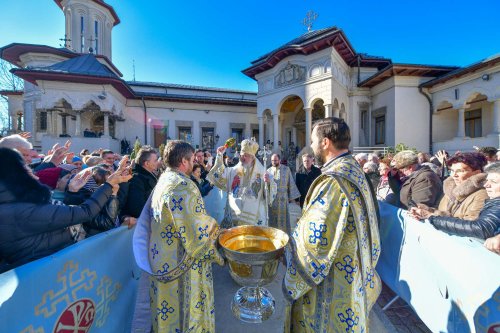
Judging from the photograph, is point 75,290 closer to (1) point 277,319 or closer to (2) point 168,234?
(2) point 168,234

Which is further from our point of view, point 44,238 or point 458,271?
point 458,271

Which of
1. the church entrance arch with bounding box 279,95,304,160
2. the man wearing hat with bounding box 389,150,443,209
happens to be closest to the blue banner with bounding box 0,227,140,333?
the man wearing hat with bounding box 389,150,443,209

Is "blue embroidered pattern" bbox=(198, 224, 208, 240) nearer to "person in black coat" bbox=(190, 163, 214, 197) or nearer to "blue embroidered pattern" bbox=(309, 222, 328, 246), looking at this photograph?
"blue embroidered pattern" bbox=(309, 222, 328, 246)

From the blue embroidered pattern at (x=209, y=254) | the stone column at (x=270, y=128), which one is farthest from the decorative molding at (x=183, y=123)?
the blue embroidered pattern at (x=209, y=254)

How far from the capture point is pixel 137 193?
108 inches

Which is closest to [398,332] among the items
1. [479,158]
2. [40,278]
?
[479,158]

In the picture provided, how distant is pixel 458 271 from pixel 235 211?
2.49m

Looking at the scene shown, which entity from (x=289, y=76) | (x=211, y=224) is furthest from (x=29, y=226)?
(x=289, y=76)

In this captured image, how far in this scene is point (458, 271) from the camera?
182 cm

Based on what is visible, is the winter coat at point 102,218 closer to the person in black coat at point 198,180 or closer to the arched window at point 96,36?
the person in black coat at point 198,180

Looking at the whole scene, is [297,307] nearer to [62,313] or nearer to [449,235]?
[449,235]

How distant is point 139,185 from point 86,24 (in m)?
27.4

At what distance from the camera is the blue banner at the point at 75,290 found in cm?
136

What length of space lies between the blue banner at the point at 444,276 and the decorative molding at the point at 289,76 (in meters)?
13.2
